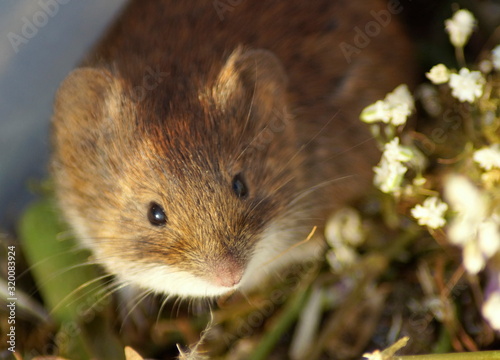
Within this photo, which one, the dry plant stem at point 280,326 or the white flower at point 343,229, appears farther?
the white flower at point 343,229

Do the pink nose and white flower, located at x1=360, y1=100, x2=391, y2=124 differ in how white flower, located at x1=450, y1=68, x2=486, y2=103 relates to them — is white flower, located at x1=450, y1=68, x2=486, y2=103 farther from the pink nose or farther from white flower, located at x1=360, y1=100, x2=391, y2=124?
the pink nose

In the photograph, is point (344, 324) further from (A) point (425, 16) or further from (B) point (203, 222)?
(A) point (425, 16)

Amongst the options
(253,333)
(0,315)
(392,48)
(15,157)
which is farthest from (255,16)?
(0,315)

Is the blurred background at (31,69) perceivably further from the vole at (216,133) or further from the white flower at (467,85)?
the white flower at (467,85)
